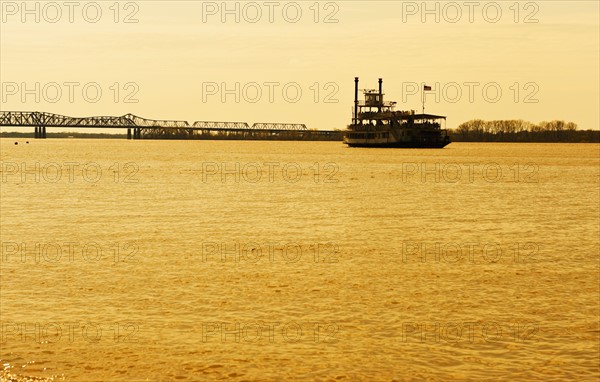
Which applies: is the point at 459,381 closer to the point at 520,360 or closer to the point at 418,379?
the point at 418,379

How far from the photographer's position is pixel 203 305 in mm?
10719

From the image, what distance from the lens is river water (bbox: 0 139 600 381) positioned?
27.0 ft

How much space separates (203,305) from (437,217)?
13.3m

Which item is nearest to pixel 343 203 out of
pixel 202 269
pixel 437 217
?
pixel 437 217

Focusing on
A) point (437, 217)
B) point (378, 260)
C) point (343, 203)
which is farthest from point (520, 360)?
point (343, 203)

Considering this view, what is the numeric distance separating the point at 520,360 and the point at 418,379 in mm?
1442

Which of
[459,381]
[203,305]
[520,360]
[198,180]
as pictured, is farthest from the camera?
[198,180]

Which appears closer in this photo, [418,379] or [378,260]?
[418,379]

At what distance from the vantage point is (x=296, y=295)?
11484 millimetres

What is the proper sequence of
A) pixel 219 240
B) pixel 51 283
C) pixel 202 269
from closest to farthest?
pixel 51 283
pixel 202 269
pixel 219 240

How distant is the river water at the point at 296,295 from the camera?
8219 millimetres

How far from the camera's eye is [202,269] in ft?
44.2

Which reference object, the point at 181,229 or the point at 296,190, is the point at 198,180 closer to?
the point at 296,190

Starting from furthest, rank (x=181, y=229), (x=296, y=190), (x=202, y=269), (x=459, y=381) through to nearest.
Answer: (x=296, y=190)
(x=181, y=229)
(x=202, y=269)
(x=459, y=381)
